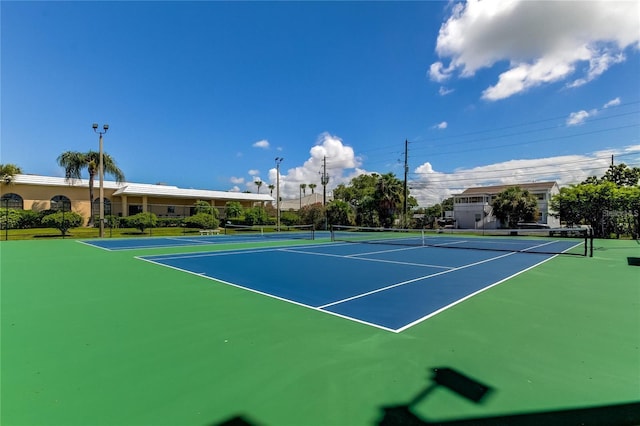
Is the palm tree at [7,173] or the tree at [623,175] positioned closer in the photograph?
the palm tree at [7,173]

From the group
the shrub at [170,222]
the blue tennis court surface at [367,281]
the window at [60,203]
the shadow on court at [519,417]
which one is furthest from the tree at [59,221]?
the shadow on court at [519,417]

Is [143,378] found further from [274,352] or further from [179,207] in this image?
[179,207]

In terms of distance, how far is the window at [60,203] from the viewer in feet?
99.8

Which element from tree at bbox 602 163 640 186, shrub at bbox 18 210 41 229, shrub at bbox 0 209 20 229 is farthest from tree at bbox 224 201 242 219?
tree at bbox 602 163 640 186

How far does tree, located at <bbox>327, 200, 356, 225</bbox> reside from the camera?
3697 cm

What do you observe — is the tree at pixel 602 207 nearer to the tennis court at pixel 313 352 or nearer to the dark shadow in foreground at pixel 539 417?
the tennis court at pixel 313 352

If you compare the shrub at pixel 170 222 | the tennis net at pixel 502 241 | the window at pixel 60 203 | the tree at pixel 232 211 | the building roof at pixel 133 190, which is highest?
the building roof at pixel 133 190

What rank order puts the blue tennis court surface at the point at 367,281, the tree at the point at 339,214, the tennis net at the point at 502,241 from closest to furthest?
1. the blue tennis court surface at the point at 367,281
2. the tennis net at the point at 502,241
3. the tree at the point at 339,214

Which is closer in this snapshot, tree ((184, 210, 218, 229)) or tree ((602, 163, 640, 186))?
tree ((184, 210, 218, 229))

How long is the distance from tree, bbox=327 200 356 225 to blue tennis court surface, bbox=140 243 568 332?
24856 millimetres

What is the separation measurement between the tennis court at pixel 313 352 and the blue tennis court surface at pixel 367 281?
0.07 meters

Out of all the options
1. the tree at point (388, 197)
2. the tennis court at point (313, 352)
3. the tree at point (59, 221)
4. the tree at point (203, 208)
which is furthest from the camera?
the tree at point (388, 197)

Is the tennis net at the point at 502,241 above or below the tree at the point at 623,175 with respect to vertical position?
below

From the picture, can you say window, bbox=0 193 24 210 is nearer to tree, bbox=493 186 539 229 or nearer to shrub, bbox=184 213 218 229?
shrub, bbox=184 213 218 229
